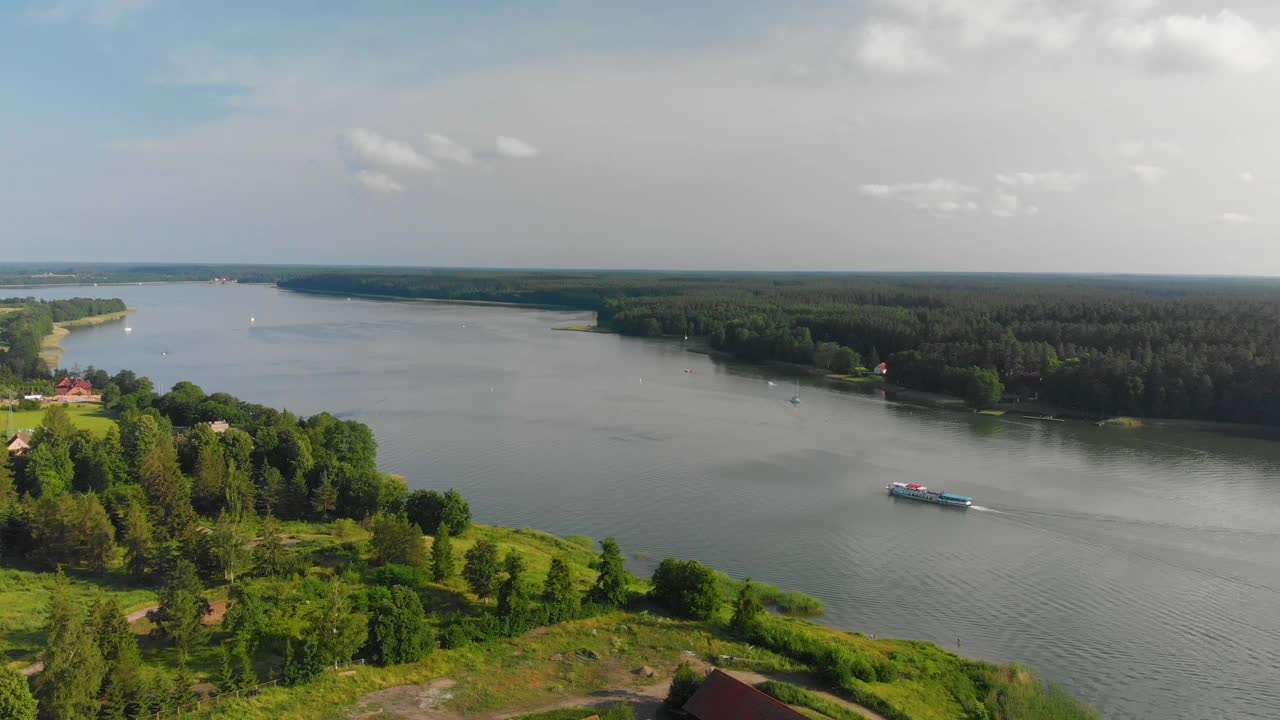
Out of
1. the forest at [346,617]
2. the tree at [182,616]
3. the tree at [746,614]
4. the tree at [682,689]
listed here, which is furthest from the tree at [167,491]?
the tree at [746,614]

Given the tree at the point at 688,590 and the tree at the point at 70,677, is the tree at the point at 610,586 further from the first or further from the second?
the tree at the point at 70,677

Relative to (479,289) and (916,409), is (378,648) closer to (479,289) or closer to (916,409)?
(916,409)

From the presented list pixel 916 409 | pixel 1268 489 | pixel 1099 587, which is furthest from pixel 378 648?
pixel 916 409

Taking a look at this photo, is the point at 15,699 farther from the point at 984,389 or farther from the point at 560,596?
the point at 984,389

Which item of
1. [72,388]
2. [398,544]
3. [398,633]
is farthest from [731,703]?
[72,388]

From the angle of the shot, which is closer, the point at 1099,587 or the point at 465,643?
the point at 465,643

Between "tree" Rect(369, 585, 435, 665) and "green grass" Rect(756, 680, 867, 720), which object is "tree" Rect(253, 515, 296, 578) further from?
"green grass" Rect(756, 680, 867, 720)

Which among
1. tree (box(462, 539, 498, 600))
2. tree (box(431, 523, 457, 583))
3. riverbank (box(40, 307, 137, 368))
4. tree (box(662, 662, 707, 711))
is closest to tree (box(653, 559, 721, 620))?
tree (box(462, 539, 498, 600))
